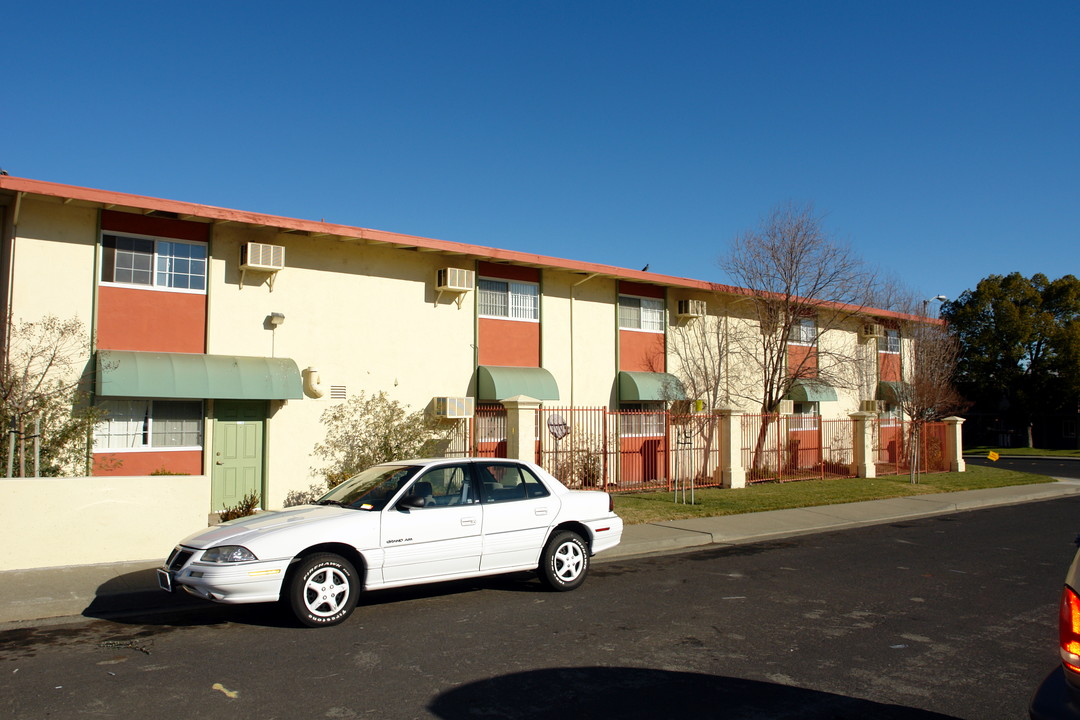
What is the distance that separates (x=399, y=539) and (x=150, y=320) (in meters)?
8.98

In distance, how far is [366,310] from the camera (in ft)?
55.4

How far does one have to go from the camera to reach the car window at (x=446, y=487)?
8188 millimetres

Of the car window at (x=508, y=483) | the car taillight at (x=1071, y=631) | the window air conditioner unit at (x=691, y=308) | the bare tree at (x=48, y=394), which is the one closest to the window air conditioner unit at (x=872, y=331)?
the window air conditioner unit at (x=691, y=308)

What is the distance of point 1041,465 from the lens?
3453cm

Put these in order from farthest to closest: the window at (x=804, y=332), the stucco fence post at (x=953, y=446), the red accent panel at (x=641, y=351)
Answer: the stucco fence post at (x=953, y=446), the window at (x=804, y=332), the red accent panel at (x=641, y=351)

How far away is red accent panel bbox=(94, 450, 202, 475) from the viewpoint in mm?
13602

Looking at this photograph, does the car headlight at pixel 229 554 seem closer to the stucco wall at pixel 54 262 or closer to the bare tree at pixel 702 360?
the stucco wall at pixel 54 262

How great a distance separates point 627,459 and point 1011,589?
1220 centimetres

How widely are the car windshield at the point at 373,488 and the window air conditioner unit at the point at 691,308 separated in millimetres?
15088

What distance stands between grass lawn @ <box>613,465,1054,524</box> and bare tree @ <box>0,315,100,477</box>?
9430mm

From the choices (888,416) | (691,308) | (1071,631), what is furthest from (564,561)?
(888,416)

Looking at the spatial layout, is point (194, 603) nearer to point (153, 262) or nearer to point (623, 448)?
point (153, 262)

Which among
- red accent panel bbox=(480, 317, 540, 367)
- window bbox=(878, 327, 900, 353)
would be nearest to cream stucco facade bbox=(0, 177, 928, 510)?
red accent panel bbox=(480, 317, 540, 367)

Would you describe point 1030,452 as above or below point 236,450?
below
